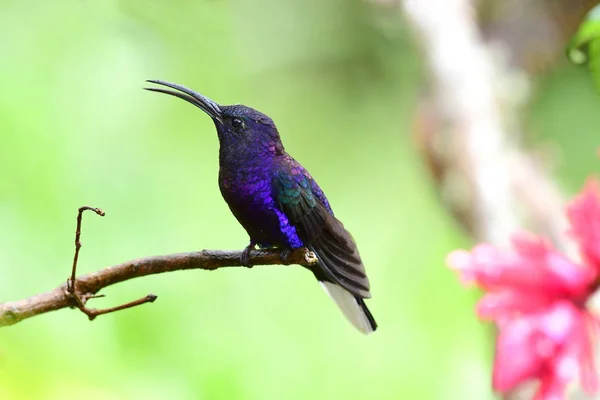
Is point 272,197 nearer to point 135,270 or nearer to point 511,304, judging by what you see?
point 135,270

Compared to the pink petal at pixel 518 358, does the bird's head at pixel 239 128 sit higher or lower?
higher

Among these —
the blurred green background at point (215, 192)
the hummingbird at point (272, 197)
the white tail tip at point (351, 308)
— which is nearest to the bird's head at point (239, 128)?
the hummingbird at point (272, 197)

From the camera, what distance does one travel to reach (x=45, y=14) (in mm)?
1743

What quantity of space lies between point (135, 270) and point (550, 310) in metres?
0.33

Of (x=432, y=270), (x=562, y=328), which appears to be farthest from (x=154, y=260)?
(x=432, y=270)

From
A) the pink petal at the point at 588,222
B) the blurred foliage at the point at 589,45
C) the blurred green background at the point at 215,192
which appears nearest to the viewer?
the blurred foliage at the point at 589,45

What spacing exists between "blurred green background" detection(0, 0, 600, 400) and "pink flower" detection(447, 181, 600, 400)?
0.79 meters

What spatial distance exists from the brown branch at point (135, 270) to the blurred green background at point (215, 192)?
706 mm

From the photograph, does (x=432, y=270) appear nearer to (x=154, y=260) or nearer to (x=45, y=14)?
(x=45, y=14)

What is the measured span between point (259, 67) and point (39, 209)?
0.78m

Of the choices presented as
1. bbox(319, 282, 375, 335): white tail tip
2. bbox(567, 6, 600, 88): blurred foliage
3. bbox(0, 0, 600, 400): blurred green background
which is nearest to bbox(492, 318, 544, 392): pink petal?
bbox(319, 282, 375, 335): white tail tip

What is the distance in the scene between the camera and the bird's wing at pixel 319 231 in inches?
20.4

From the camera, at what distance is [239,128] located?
524mm

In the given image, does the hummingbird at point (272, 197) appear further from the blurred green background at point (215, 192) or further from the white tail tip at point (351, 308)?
the blurred green background at point (215, 192)
